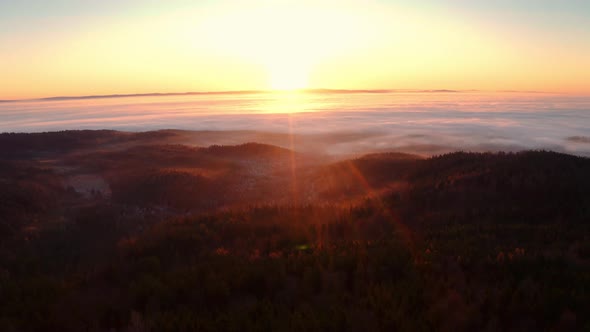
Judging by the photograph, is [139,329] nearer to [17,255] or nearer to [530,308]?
[530,308]

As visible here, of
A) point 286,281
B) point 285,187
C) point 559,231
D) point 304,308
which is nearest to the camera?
point 304,308

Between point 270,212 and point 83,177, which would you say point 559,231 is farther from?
point 83,177

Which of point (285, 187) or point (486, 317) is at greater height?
point (486, 317)

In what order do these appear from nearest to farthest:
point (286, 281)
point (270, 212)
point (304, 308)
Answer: point (304, 308) < point (286, 281) < point (270, 212)

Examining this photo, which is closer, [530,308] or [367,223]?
[530,308]

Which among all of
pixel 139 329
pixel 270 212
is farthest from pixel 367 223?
pixel 139 329

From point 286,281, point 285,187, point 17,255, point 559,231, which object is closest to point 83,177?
point 285,187
